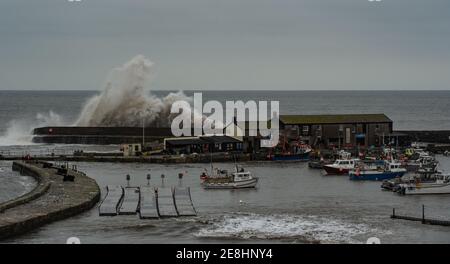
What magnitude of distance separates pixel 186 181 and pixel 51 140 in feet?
53.8

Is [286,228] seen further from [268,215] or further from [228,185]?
[228,185]

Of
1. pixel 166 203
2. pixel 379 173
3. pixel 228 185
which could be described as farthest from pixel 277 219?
pixel 379 173

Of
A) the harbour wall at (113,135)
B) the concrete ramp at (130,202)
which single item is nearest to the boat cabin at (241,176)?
the concrete ramp at (130,202)

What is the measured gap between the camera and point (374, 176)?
861 inches

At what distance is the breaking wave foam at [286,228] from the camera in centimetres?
1130

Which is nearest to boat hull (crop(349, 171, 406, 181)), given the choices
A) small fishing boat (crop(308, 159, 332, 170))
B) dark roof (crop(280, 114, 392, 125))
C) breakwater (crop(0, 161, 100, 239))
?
small fishing boat (crop(308, 159, 332, 170))

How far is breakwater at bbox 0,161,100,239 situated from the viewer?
1188 cm

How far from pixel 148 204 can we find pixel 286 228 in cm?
397

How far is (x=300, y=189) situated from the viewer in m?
19.0

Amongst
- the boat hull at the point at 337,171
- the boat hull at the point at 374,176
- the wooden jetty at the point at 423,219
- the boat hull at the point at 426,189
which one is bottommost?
the wooden jetty at the point at 423,219

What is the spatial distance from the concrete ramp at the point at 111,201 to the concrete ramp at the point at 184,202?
→ 4.18 feet

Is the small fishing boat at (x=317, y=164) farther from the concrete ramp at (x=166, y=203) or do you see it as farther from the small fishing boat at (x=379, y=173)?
the concrete ramp at (x=166, y=203)
